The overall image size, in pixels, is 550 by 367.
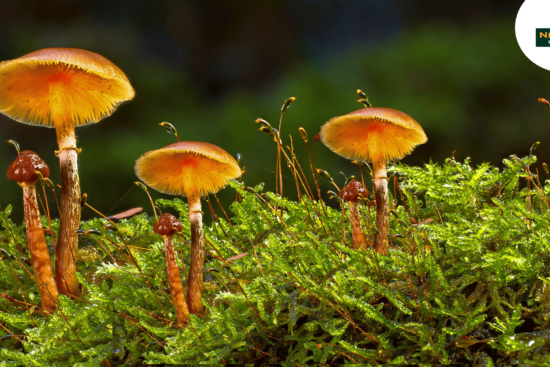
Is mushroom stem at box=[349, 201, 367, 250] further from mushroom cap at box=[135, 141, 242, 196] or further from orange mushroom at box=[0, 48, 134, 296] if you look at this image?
orange mushroom at box=[0, 48, 134, 296]

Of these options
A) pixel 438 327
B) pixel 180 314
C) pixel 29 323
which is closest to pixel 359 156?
pixel 438 327

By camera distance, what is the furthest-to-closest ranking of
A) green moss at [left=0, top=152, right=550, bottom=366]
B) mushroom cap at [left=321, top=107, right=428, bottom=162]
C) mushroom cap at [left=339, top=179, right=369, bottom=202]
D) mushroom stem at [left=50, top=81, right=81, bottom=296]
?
mushroom cap at [left=321, top=107, right=428, bottom=162], mushroom cap at [left=339, top=179, right=369, bottom=202], mushroom stem at [left=50, top=81, right=81, bottom=296], green moss at [left=0, top=152, right=550, bottom=366]

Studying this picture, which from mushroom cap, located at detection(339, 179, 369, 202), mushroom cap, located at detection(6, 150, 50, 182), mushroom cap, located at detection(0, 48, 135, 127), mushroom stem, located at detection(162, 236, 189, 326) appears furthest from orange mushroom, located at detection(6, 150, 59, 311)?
mushroom cap, located at detection(339, 179, 369, 202)

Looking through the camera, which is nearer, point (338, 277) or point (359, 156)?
point (338, 277)

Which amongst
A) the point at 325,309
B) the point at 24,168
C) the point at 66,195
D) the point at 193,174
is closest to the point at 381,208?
the point at 325,309

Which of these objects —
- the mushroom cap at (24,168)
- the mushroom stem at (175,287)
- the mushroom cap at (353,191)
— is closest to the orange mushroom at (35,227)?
the mushroom cap at (24,168)

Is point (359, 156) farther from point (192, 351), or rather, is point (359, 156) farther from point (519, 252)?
point (192, 351)

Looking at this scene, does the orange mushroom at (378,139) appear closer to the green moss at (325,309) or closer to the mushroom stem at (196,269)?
the green moss at (325,309)
